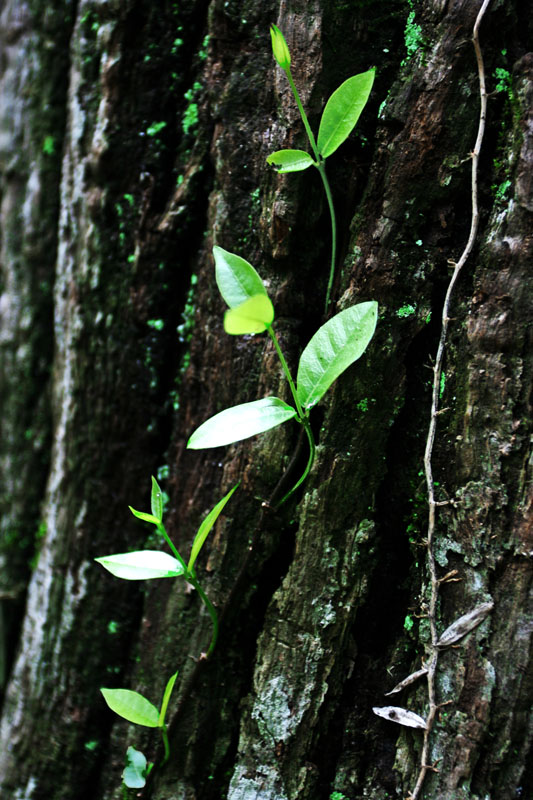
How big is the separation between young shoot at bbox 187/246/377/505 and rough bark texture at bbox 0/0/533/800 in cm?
11

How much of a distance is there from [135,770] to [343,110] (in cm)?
100

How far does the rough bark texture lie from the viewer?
76 centimetres

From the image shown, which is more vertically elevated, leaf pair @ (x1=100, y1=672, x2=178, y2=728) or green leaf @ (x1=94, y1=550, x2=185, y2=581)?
green leaf @ (x1=94, y1=550, x2=185, y2=581)

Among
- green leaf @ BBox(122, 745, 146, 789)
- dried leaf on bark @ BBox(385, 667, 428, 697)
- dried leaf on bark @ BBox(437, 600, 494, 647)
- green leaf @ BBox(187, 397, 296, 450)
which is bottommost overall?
green leaf @ BBox(122, 745, 146, 789)

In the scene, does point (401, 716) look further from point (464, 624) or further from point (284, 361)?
point (284, 361)

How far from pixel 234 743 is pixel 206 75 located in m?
1.07

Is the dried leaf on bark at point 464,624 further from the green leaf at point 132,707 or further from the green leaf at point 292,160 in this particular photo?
the green leaf at point 292,160

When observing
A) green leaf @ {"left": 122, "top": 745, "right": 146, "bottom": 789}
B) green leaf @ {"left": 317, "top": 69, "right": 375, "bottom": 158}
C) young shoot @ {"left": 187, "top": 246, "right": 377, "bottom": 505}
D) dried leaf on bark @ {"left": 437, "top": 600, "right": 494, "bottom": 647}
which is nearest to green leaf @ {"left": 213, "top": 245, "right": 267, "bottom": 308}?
young shoot @ {"left": 187, "top": 246, "right": 377, "bottom": 505}

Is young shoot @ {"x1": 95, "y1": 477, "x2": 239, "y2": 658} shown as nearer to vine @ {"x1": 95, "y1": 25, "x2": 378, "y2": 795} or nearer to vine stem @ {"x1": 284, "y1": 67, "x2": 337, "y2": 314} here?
vine @ {"x1": 95, "y1": 25, "x2": 378, "y2": 795}

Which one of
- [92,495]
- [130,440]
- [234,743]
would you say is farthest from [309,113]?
[234,743]

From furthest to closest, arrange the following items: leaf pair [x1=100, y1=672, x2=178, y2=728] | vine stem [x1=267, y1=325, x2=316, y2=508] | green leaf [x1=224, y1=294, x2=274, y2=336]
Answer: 1. leaf pair [x1=100, y1=672, x2=178, y2=728]
2. vine stem [x1=267, y1=325, x2=316, y2=508]
3. green leaf [x1=224, y1=294, x2=274, y2=336]

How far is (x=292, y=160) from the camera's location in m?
0.77

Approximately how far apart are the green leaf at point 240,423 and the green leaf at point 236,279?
Answer: 0.13 meters

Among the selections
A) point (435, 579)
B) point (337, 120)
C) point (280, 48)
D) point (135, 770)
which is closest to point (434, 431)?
point (435, 579)
